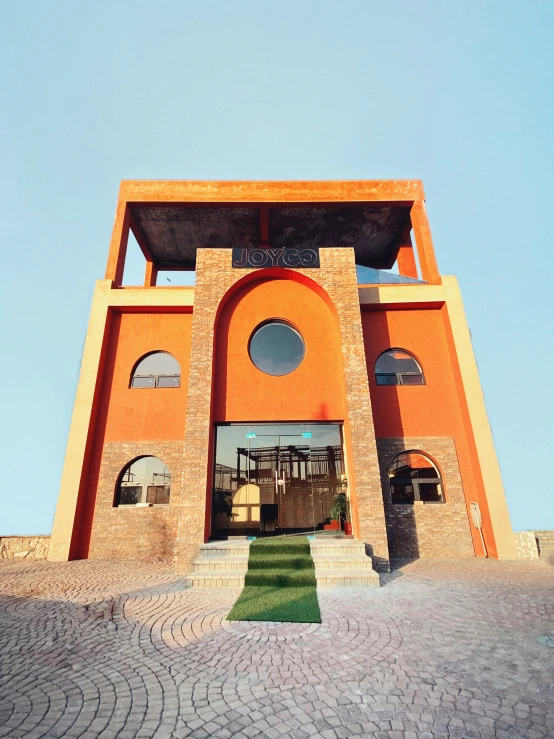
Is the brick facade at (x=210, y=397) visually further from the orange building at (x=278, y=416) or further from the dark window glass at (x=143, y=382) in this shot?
the dark window glass at (x=143, y=382)

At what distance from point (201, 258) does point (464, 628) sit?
391 inches

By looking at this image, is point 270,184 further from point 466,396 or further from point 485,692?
point 485,692

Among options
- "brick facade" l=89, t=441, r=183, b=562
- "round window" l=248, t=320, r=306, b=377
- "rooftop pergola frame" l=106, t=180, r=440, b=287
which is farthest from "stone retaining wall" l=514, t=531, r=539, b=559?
"brick facade" l=89, t=441, r=183, b=562

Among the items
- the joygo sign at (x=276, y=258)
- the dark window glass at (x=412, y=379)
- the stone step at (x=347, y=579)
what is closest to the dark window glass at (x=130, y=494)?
the stone step at (x=347, y=579)

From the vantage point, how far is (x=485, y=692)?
10.1ft

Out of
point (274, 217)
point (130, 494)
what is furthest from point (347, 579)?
point (274, 217)

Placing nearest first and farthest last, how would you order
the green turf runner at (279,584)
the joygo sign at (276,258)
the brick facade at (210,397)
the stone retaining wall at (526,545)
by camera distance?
the green turf runner at (279,584)
the brick facade at (210,397)
the stone retaining wall at (526,545)
the joygo sign at (276,258)

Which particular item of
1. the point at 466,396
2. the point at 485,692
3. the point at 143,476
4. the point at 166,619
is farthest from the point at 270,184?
the point at 485,692

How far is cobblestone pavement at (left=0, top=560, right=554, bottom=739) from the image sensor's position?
2.71 metres

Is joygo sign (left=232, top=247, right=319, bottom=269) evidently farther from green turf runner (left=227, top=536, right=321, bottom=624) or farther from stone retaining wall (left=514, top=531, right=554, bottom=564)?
stone retaining wall (left=514, top=531, right=554, bottom=564)

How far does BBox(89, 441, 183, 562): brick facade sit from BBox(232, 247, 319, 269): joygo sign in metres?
5.73

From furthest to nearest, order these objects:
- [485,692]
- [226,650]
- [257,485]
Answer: [257,485] < [226,650] < [485,692]

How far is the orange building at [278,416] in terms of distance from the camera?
8.87 m

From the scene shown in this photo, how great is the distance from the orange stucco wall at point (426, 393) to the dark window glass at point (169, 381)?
19.2 ft
